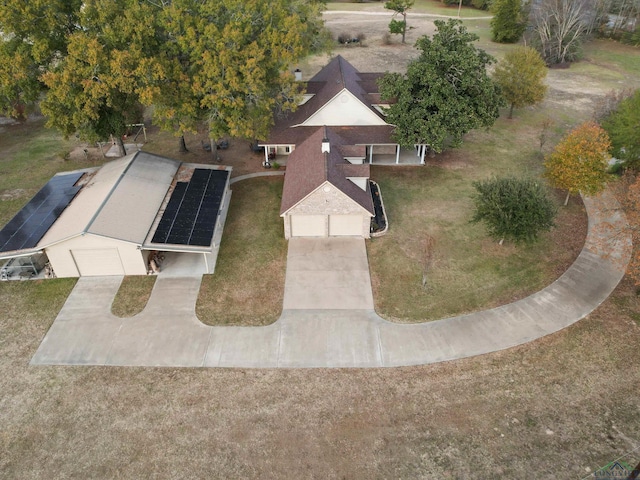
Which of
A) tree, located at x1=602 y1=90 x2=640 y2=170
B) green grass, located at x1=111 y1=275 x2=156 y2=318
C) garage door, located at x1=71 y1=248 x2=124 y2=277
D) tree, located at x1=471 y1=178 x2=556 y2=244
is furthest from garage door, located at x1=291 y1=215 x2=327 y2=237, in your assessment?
tree, located at x1=602 y1=90 x2=640 y2=170

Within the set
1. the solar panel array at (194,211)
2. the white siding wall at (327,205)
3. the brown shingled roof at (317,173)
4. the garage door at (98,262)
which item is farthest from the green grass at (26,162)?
the white siding wall at (327,205)

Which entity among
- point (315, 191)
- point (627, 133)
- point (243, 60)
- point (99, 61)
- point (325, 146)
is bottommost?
point (315, 191)

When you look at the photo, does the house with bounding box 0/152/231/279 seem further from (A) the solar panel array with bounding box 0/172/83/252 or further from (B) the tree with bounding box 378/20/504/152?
(B) the tree with bounding box 378/20/504/152

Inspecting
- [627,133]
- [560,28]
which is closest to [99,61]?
[627,133]

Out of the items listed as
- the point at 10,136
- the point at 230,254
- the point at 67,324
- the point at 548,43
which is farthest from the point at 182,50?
the point at 548,43

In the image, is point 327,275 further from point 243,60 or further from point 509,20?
point 509,20

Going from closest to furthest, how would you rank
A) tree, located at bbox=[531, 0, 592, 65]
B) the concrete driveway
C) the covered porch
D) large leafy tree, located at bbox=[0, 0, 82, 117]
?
the concrete driveway, large leafy tree, located at bbox=[0, 0, 82, 117], the covered porch, tree, located at bbox=[531, 0, 592, 65]

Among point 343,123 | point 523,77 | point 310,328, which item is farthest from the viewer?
point 523,77
